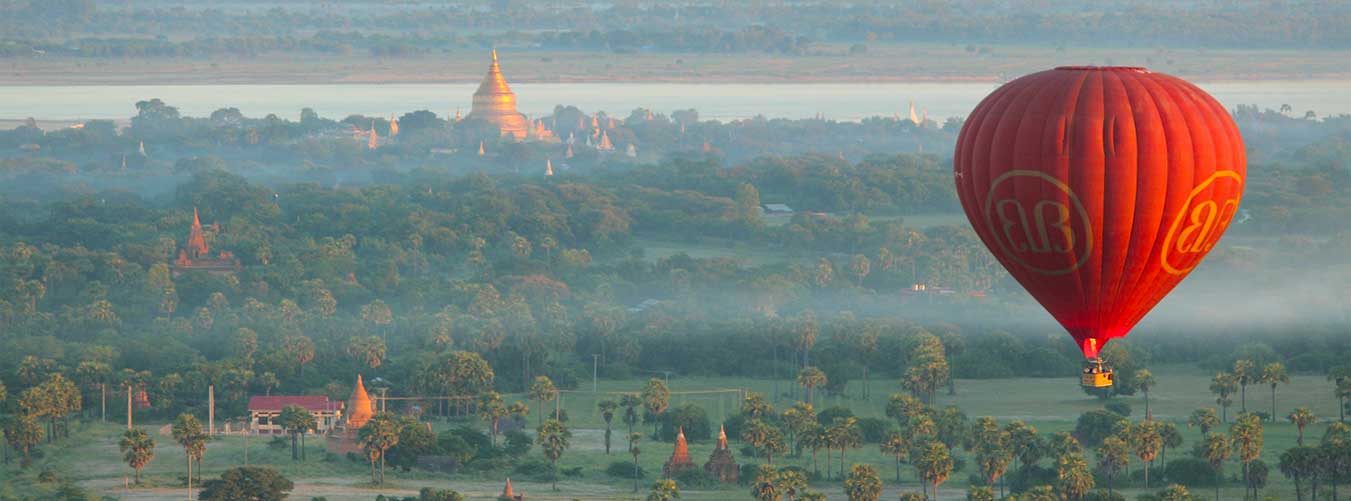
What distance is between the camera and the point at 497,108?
133 m

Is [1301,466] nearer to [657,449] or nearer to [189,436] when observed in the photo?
[657,449]

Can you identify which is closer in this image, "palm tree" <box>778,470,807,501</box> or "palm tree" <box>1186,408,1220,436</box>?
"palm tree" <box>778,470,807,501</box>

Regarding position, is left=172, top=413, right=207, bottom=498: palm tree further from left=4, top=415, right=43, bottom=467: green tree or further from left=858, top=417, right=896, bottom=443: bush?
left=858, top=417, right=896, bottom=443: bush

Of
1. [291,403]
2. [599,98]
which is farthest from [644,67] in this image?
[291,403]

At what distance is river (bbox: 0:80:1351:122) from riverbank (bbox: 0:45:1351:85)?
509 millimetres

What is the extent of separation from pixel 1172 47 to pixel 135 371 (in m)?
98.5

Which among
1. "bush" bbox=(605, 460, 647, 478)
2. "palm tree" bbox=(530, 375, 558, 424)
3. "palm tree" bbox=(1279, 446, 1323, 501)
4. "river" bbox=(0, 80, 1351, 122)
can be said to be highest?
"river" bbox=(0, 80, 1351, 122)

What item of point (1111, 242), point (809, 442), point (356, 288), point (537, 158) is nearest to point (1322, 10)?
point (537, 158)

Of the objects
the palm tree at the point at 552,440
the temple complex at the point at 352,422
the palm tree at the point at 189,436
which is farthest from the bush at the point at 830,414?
the palm tree at the point at 189,436

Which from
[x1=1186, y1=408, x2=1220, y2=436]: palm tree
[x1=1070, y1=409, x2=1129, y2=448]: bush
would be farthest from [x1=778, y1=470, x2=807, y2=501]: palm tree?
[x1=1186, y1=408, x2=1220, y2=436]: palm tree

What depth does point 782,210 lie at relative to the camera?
95.5 meters

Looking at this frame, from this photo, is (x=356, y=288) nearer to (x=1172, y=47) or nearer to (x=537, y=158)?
(x=537, y=158)

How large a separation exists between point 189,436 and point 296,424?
2.65m

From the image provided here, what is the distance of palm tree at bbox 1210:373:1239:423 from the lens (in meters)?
50.9
